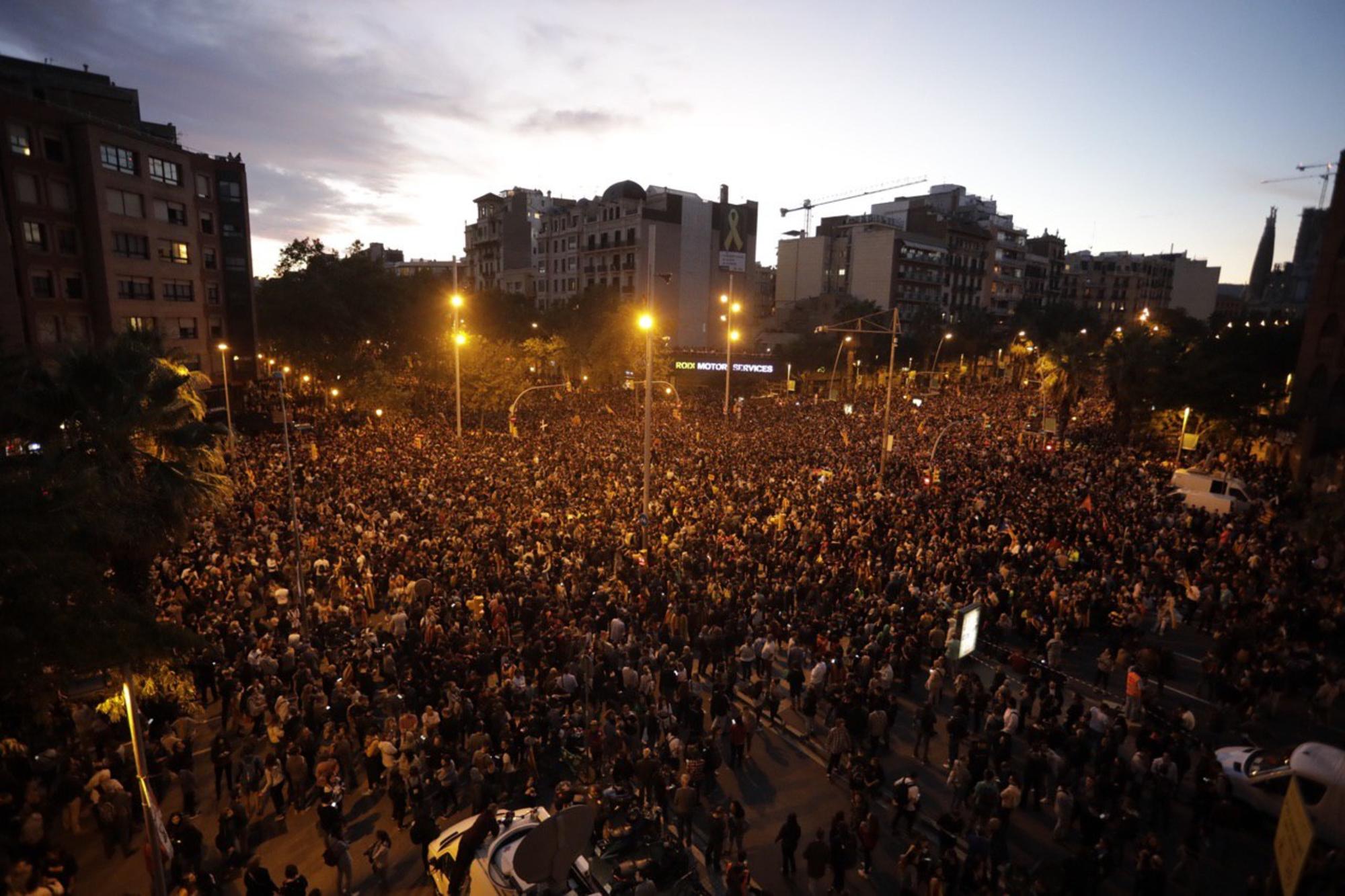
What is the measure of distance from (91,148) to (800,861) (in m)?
42.7

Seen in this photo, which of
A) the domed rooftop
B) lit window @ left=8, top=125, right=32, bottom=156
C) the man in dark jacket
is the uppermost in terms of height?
the domed rooftop

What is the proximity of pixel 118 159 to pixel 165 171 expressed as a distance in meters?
3.54

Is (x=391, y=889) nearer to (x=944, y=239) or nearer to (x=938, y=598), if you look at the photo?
(x=938, y=598)

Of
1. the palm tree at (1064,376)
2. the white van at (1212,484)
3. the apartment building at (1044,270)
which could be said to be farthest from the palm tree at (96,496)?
the apartment building at (1044,270)

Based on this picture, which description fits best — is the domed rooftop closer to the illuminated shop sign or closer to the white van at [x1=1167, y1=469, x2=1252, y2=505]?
the illuminated shop sign

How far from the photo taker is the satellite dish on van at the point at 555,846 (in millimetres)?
5566

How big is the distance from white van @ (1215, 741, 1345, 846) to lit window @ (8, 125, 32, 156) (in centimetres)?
4648

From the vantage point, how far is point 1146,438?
39.5m

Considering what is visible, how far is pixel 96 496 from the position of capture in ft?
31.3

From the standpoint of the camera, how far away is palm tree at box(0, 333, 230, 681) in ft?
26.6

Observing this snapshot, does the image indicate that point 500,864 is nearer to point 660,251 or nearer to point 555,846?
point 555,846

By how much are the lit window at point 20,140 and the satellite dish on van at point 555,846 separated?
135ft

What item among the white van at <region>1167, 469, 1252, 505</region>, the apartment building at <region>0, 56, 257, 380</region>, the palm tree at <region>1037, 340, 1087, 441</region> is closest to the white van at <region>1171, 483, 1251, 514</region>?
the white van at <region>1167, 469, 1252, 505</region>

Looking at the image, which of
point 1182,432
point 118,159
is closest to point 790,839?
point 1182,432
